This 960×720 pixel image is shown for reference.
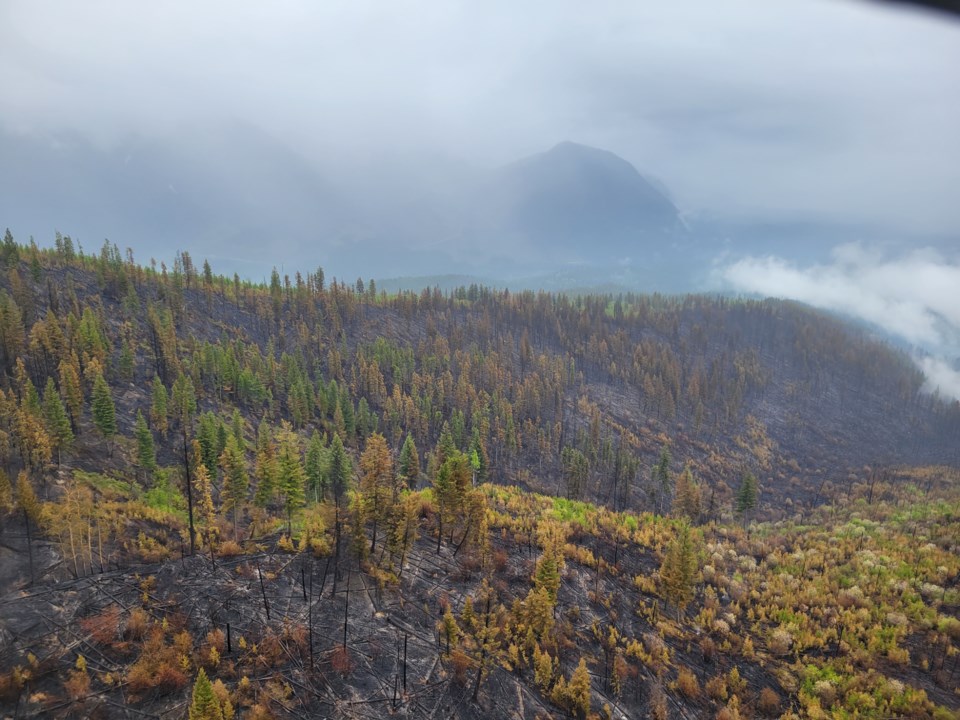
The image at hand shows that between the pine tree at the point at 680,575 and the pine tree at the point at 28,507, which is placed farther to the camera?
the pine tree at the point at 680,575

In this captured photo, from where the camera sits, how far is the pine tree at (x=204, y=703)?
59.9ft

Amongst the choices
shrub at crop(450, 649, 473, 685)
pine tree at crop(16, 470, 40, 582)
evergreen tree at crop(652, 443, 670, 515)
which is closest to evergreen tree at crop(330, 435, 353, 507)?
pine tree at crop(16, 470, 40, 582)

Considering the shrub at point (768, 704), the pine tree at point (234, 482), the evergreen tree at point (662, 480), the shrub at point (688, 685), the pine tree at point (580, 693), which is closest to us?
the pine tree at point (580, 693)

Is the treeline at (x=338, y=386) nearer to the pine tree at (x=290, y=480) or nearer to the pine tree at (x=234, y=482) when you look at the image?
the pine tree at (x=234, y=482)

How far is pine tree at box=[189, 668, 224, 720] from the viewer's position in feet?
59.9

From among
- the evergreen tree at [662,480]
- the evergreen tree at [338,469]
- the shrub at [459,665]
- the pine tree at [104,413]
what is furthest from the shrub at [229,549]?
the evergreen tree at [662,480]

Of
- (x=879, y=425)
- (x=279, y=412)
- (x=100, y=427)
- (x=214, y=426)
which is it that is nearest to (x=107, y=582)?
(x=214, y=426)

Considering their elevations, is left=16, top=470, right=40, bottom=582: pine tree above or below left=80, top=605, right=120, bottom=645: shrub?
above

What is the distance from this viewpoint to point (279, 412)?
95.8 metres

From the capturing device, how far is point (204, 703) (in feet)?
60.7

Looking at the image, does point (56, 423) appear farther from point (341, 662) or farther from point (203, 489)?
point (341, 662)

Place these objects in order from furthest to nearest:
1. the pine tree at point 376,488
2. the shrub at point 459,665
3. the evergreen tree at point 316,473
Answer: the evergreen tree at point 316,473 < the pine tree at point 376,488 < the shrub at point 459,665

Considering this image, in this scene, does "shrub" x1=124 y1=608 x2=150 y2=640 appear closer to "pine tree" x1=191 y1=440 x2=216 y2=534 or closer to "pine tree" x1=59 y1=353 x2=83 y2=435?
"pine tree" x1=191 y1=440 x2=216 y2=534

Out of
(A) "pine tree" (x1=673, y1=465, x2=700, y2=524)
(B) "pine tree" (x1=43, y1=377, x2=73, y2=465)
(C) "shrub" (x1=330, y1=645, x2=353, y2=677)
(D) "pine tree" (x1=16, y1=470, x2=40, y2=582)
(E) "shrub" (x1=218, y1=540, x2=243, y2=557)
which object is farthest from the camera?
(A) "pine tree" (x1=673, y1=465, x2=700, y2=524)
